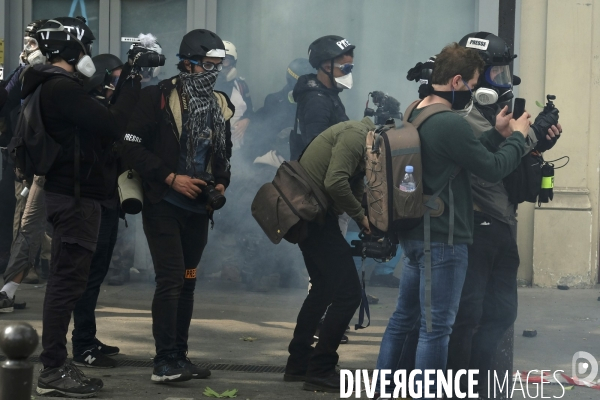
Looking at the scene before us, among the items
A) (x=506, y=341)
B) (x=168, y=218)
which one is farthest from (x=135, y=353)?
(x=506, y=341)

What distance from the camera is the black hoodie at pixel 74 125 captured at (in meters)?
4.80

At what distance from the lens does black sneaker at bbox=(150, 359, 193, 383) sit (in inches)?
208

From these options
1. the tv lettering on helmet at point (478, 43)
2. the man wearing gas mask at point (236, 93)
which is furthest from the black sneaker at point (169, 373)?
the man wearing gas mask at point (236, 93)

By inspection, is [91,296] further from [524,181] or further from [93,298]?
[524,181]

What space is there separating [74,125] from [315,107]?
235 centimetres

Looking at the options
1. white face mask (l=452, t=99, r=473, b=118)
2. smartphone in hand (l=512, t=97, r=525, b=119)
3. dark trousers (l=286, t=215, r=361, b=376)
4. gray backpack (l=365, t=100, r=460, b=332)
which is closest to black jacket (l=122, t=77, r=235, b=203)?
dark trousers (l=286, t=215, r=361, b=376)

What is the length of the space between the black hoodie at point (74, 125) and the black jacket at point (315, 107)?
2.03 meters

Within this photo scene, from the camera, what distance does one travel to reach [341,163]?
5285 mm

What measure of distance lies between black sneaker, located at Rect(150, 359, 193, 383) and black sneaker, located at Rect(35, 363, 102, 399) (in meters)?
0.43

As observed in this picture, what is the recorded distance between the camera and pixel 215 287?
8930mm

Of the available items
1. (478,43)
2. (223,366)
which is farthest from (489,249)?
(223,366)

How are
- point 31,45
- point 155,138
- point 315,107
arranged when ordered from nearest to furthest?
1. point 155,138
2. point 31,45
3. point 315,107

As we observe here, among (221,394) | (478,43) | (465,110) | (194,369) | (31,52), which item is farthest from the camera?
(31,52)

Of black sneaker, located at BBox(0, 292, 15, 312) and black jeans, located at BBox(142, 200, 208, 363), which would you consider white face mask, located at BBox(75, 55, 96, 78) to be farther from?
black sneaker, located at BBox(0, 292, 15, 312)
